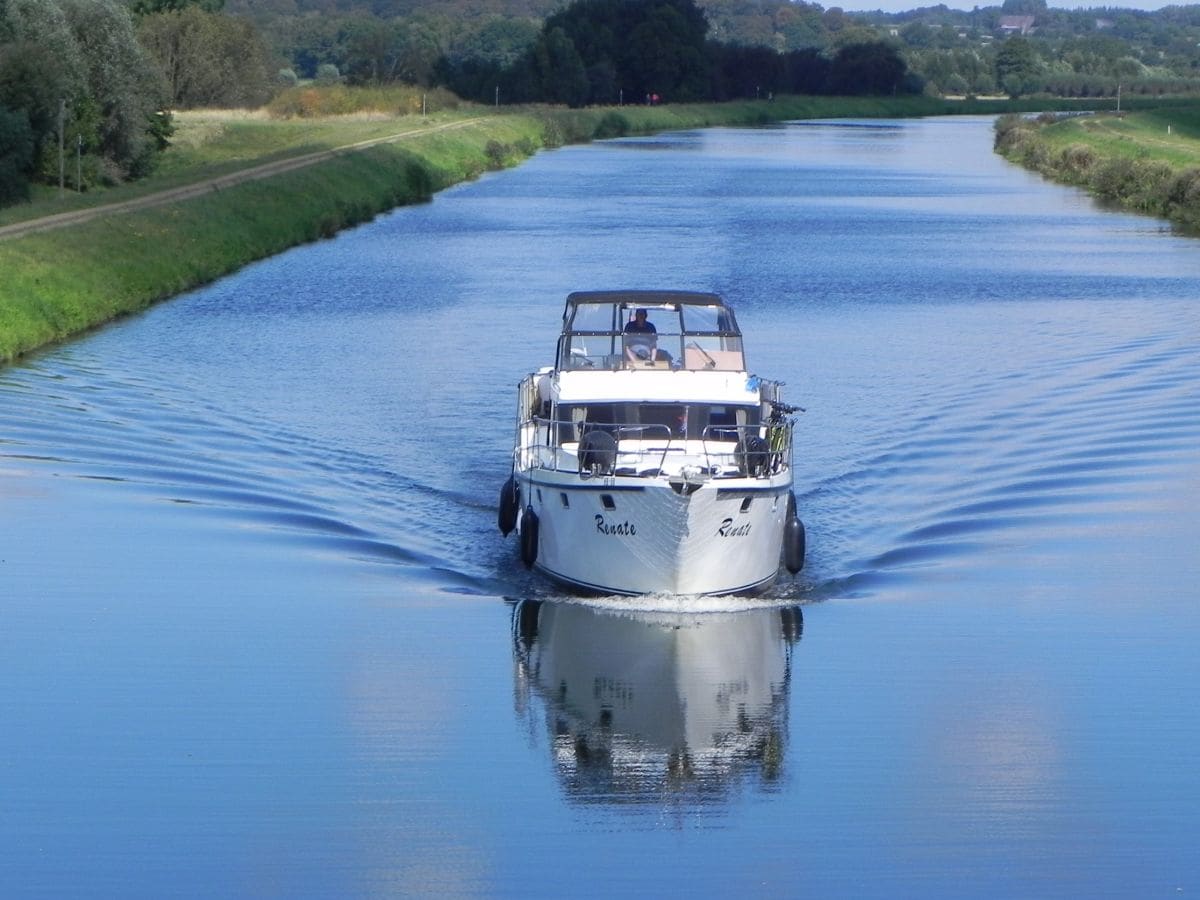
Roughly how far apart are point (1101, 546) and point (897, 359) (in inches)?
518

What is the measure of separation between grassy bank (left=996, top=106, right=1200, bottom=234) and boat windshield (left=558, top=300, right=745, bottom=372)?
43.3 meters

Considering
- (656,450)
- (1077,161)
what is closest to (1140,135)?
(1077,161)

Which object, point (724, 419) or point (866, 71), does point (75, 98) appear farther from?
point (866, 71)

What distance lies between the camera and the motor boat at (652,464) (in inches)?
707

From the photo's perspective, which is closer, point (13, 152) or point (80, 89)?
point (13, 152)

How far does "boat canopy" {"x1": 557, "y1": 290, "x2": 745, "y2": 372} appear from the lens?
2077 centimetres

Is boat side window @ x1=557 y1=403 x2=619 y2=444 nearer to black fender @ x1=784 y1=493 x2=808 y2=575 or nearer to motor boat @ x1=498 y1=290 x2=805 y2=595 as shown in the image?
motor boat @ x1=498 y1=290 x2=805 y2=595

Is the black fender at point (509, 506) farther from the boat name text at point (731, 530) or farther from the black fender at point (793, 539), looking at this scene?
the boat name text at point (731, 530)

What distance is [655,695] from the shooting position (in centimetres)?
1653

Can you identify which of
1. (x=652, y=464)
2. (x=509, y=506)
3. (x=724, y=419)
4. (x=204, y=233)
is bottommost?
(x=204, y=233)

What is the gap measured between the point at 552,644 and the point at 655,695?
69.0 inches

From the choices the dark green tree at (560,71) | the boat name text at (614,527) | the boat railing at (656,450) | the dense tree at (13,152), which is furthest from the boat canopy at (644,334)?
the dark green tree at (560,71)

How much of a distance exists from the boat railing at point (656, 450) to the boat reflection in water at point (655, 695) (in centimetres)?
141

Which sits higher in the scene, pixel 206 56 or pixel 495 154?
pixel 206 56
